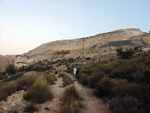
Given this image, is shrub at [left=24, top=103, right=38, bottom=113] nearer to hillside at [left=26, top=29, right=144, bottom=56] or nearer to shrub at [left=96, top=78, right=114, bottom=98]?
shrub at [left=96, top=78, right=114, bottom=98]

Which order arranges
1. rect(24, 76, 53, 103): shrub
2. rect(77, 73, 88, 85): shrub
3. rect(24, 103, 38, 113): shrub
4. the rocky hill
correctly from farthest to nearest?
1. the rocky hill
2. rect(77, 73, 88, 85): shrub
3. rect(24, 76, 53, 103): shrub
4. rect(24, 103, 38, 113): shrub

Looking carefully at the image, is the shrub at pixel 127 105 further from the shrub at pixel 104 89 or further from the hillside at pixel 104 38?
the hillside at pixel 104 38

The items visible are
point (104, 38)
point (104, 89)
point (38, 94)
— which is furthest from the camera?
point (104, 38)

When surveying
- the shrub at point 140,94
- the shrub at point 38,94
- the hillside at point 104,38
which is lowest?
the shrub at point 38,94

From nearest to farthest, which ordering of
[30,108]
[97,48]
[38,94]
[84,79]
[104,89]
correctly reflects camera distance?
1. [30,108]
2. [38,94]
3. [104,89]
4. [84,79]
5. [97,48]

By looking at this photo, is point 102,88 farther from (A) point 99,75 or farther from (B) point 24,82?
(B) point 24,82

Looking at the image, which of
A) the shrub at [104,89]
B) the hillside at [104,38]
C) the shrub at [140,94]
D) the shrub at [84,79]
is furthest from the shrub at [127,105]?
the hillside at [104,38]

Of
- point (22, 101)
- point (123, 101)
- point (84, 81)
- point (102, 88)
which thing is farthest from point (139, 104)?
point (84, 81)

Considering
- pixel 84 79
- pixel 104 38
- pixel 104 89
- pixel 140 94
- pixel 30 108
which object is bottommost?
pixel 84 79

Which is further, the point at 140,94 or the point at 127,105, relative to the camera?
the point at 140,94

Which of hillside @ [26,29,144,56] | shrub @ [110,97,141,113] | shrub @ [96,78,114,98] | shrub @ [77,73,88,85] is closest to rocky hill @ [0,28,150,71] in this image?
hillside @ [26,29,144,56]

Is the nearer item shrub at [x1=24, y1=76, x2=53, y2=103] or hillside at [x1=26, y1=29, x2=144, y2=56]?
shrub at [x1=24, y1=76, x2=53, y2=103]

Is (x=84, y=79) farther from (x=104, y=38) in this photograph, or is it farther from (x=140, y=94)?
(x=104, y=38)

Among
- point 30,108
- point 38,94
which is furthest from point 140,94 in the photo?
point 38,94
